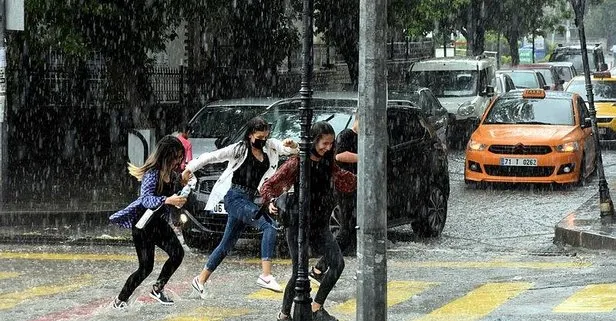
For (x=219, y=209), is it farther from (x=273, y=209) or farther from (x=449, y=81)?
(x=449, y=81)

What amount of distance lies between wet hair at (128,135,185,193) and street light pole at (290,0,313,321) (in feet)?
4.70

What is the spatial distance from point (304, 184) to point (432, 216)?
22.1 feet

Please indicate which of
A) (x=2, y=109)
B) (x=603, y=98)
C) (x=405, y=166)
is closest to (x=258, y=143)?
(x=405, y=166)

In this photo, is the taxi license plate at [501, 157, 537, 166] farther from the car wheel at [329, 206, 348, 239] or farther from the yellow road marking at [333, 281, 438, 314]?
the yellow road marking at [333, 281, 438, 314]

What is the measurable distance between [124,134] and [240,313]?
15.7m

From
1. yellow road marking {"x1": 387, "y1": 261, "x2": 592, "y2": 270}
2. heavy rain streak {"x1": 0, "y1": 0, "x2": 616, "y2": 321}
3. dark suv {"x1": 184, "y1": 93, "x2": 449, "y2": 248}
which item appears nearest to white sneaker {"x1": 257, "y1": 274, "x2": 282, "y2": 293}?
heavy rain streak {"x1": 0, "y1": 0, "x2": 616, "y2": 321}

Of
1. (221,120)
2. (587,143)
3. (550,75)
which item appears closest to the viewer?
(221,120)

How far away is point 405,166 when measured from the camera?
51.2 ft

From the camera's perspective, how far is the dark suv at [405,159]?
15.4 meters

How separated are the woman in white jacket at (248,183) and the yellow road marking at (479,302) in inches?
58.7

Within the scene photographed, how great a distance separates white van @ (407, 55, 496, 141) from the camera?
30.0 metres

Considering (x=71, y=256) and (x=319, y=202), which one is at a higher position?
(x=319, y=202)

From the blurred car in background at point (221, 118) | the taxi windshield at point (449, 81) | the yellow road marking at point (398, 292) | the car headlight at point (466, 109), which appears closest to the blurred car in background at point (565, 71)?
the taxi windshield at point (449, 81)

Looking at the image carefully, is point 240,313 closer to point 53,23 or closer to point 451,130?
point 53,23
